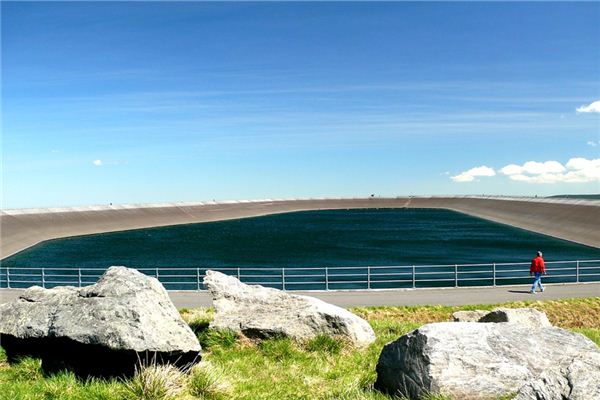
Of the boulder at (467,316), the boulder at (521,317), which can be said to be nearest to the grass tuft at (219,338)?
the boulder at (521,317)

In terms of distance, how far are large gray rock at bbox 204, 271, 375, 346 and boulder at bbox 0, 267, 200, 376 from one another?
2330 mm

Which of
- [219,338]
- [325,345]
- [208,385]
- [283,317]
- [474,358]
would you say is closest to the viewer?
[474,358]

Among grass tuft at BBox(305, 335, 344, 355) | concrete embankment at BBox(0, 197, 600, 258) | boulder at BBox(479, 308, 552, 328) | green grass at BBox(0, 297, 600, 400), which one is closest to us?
green grass at BBox(0, 297, 600, 400)

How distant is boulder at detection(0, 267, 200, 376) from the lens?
823 cm

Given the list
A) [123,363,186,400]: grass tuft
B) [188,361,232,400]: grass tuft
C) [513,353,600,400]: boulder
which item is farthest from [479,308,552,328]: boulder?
[123,363,186,400]: grass tuft

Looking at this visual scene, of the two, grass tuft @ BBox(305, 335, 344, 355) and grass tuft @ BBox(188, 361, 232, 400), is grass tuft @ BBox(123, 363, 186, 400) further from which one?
grass tuft @ BBox(305, 335, 344, 355)

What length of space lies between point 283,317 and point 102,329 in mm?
4118

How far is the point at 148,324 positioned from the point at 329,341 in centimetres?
386

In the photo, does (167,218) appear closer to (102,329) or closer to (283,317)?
(283,317)

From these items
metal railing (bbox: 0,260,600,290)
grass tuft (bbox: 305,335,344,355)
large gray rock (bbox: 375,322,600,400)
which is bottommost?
metal railing (bbox: 0,260,600,290)

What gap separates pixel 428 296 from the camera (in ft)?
73.8

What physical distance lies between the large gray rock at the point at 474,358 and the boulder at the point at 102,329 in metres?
3.49

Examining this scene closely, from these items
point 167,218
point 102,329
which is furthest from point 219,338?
point 167,218

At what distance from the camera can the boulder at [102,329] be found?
823cm
